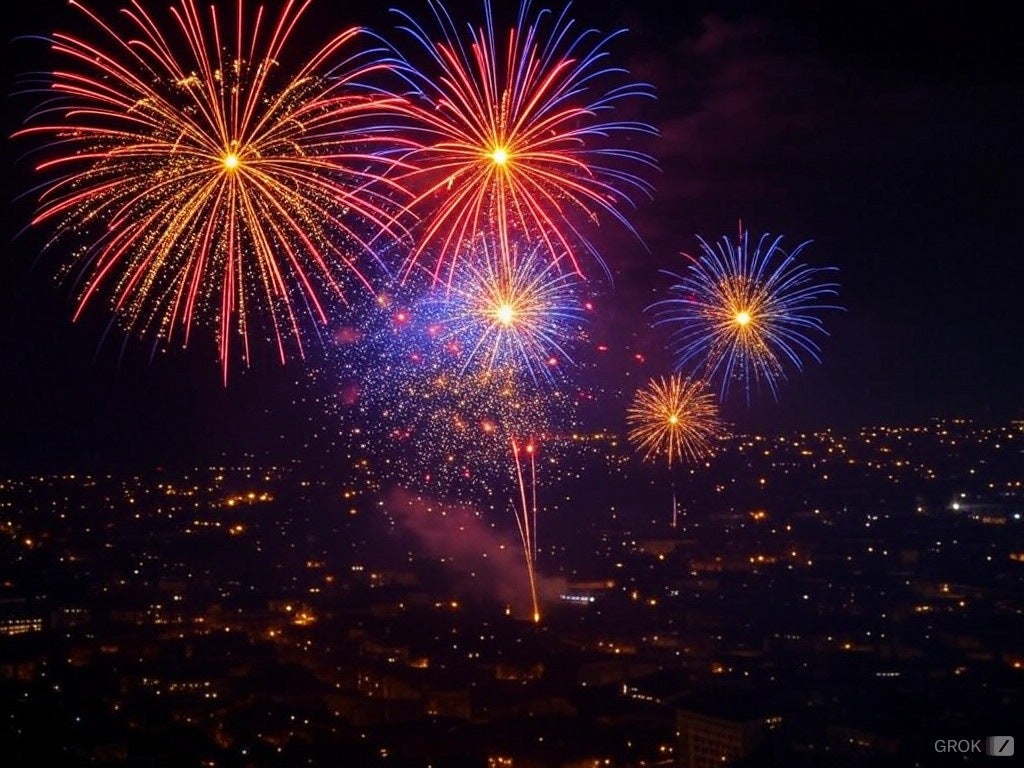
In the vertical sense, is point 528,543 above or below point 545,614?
above

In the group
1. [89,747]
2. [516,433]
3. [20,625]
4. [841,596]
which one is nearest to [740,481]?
[841,596]

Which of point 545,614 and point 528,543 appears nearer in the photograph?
point 545,614

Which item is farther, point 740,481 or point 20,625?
point 740,481

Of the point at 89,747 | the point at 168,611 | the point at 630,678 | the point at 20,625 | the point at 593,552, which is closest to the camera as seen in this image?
the point at 89,747

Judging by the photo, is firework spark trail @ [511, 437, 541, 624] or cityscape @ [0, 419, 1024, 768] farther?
firework spark trail @ [511, 437, 541, 624]

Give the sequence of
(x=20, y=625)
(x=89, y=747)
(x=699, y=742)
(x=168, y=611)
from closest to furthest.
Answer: (x=89, y=747)
(x=699, y=742)
(x=20, y=625)
(x=168, y=611)

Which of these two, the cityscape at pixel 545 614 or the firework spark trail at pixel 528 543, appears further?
the firework spark trail at pixel 528 543

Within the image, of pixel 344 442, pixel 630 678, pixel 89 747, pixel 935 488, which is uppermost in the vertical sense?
pixel 344 442

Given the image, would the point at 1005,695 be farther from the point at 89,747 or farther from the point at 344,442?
the point at 344,442

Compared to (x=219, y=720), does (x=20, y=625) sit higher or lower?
higher
